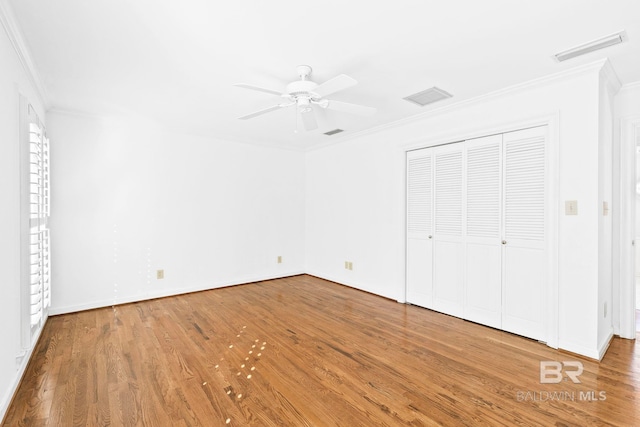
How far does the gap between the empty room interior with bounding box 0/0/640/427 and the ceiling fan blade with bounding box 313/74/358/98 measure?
4 centimetres

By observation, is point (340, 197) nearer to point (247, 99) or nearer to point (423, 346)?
point (247, 99)

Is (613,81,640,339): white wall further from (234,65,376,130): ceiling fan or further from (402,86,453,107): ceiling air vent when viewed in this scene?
(234,65,376,130): ceiling fan

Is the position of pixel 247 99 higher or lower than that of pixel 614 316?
higher

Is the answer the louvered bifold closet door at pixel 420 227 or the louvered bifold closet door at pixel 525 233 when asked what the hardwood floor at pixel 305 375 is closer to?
the louvered bifold closet door at pixel 525 233

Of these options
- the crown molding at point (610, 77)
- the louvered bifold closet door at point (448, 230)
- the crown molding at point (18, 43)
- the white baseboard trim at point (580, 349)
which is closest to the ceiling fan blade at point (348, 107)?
the louvered bifold closet door at point (448, 230)

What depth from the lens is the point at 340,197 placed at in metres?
5.21

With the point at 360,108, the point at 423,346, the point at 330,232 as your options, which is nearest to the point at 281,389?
the point at 423,346

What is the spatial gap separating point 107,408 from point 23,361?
100 centimetres

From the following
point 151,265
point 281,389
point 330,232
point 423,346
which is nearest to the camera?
point 281,389

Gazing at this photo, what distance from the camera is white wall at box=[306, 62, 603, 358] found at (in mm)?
2598

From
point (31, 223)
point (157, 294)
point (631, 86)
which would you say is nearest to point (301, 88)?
point (31, 223)

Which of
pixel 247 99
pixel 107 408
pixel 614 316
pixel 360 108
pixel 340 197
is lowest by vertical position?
pixel 107 408

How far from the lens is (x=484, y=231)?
3311 millimetres

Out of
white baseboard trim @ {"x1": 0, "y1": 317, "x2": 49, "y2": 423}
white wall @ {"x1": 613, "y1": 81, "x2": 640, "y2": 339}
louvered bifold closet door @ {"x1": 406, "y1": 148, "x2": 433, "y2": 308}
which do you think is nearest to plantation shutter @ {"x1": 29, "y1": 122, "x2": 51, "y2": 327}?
white baseboard trim @ {"x1": 0, "y1": 317, "x2": 49, "y2": 423}
